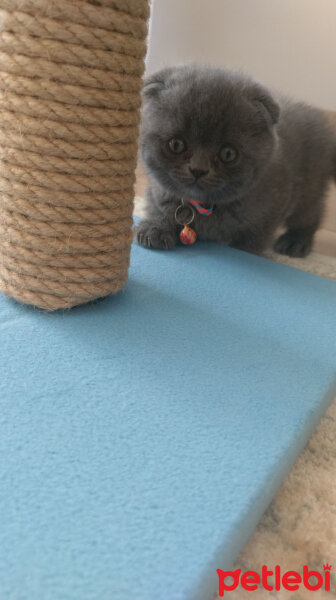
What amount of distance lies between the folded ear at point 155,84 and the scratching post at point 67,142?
314 mm

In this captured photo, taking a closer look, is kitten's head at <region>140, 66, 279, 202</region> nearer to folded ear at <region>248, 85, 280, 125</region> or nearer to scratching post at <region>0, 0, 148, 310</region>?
folded ear at <region>248, 85, 280, 125</region>

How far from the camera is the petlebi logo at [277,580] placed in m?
0.48

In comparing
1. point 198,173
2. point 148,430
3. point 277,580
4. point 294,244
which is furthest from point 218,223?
point 277,580

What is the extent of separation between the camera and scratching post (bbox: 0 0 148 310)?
623mm

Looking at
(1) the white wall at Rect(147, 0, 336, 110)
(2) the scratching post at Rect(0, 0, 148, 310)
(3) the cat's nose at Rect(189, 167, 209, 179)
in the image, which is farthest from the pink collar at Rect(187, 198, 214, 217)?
(1) the white wall at Rect(147, 0, 336, 110)

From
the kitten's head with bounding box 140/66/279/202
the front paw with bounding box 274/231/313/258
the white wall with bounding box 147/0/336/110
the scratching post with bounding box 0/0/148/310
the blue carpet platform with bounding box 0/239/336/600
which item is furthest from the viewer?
the white wall with bounding box 147/0/336/110

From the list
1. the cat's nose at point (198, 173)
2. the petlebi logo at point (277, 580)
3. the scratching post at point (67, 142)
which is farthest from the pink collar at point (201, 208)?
the petlebi logo at point (277, 580)

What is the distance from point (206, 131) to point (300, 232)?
56cm

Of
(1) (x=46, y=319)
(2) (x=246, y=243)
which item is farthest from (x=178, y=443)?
(2) (x=246, y=243)

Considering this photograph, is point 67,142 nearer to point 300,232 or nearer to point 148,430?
point 148,430

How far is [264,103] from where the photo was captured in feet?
3.29

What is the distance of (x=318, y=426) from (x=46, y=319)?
0.44 m

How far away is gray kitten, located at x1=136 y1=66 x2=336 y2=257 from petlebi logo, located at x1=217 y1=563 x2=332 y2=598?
69 centimetres

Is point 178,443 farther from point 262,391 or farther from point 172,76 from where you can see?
point 172,76
